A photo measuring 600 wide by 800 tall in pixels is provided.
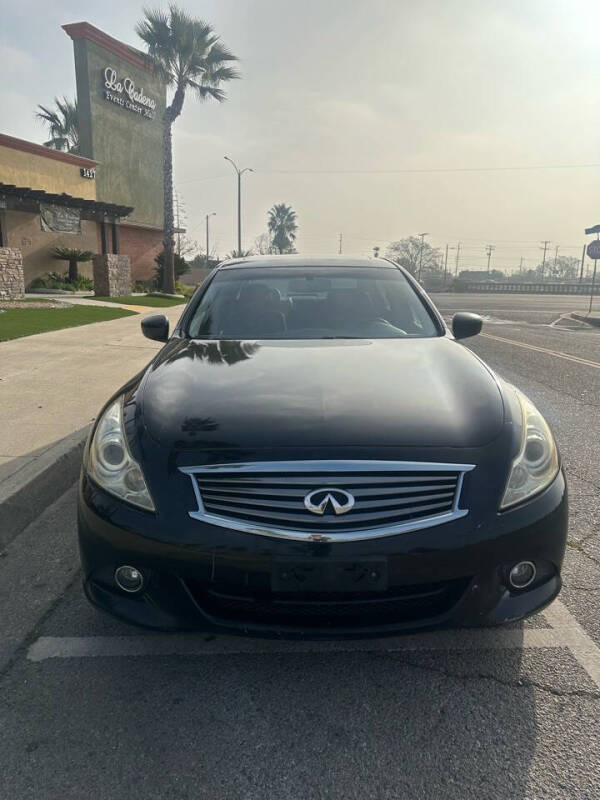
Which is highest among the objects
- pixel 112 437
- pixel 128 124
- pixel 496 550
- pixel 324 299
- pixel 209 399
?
pixel 128 124

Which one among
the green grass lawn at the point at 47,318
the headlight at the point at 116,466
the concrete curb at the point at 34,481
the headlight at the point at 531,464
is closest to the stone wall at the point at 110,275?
the green grass lawn at the point at 47,318

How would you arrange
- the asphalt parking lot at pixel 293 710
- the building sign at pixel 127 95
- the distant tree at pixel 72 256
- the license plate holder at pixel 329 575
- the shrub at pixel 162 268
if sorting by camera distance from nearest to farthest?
1. the asphalt parking lot at pixel 293 710
2. the license plate holder at pixel 329 575
3. the distant tree at pixel 72 256
4. the shrub at pixel 162 268
5. the building sign at pixel 127 95

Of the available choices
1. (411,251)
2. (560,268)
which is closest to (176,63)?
(411,251)

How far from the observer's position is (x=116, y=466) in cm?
225

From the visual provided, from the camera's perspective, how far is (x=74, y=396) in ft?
20.3

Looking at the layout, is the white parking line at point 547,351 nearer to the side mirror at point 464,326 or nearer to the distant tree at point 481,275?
the side mirror at point 464,326

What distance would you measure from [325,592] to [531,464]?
900 mm

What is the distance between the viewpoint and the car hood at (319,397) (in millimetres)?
2148

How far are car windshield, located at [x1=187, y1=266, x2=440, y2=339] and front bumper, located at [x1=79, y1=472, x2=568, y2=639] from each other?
1.58 meters

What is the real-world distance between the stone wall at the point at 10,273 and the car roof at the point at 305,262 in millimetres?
15109

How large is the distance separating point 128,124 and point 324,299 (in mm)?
35310

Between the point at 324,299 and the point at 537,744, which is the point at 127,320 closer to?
the point at 324,299

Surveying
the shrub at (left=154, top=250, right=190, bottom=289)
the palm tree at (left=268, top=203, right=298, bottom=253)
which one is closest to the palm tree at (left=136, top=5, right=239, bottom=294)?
the shrub at (left=154, top=250, right=190, bottom=289)

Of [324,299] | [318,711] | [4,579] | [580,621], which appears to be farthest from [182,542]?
[324,299]
